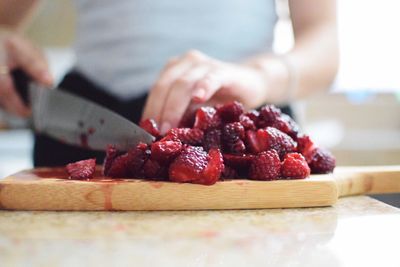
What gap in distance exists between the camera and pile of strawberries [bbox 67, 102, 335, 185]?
870 millimetres

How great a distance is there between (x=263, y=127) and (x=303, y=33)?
50 centimetres

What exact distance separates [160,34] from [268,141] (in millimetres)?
524

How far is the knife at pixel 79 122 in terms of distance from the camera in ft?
3.33

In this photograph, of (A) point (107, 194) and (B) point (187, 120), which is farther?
(B) point (187, 120)

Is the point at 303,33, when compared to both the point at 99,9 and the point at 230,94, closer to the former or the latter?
the point at 230,94

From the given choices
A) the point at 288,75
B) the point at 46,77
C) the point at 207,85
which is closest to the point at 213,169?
the point at 207,85

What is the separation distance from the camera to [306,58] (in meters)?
1.35

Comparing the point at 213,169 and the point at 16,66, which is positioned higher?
the point at 16,66

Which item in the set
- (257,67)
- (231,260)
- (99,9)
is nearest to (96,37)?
(99,9)

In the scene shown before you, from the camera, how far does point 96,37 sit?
1.43 m

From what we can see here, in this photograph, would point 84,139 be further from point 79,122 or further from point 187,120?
point 187,120

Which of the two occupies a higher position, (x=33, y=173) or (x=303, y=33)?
(x=303, y=33)

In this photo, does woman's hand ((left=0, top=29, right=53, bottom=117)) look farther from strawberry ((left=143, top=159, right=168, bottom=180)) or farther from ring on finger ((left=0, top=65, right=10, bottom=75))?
strawberry ((left=143, top=159, right=168, bottom=180))

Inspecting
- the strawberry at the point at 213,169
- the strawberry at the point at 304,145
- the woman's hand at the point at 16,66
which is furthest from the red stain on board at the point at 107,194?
the woman's hand at the point at 16,66
